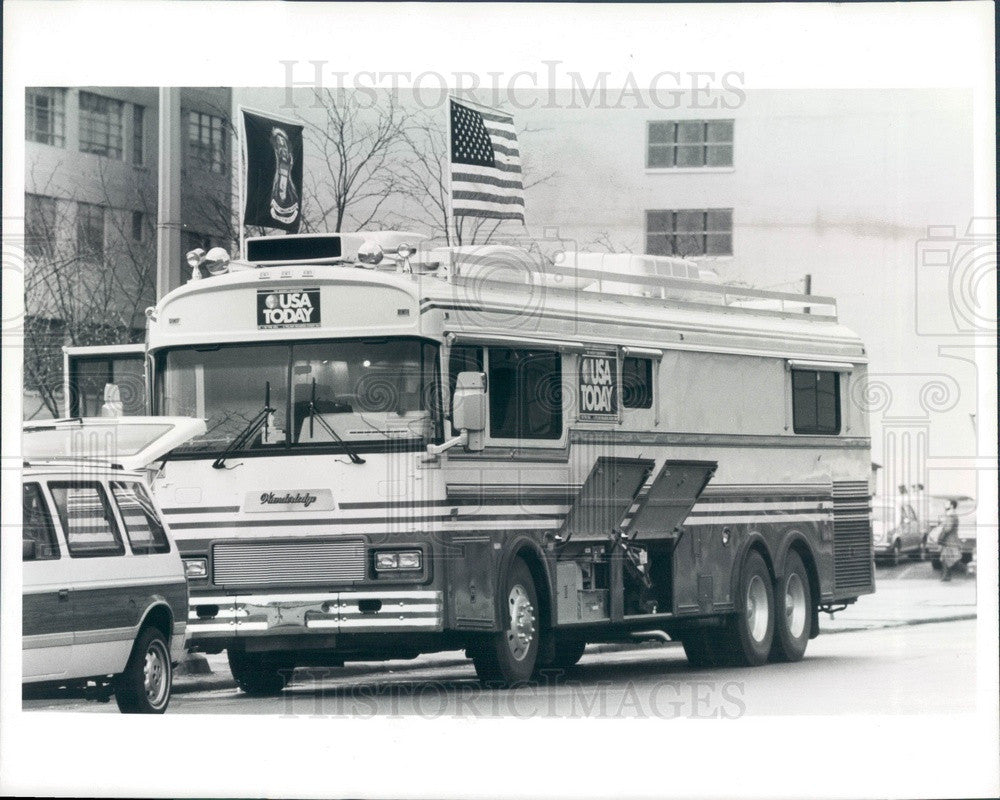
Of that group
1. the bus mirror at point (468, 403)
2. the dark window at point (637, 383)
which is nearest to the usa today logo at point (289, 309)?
the bus mirror at point (468, 403)

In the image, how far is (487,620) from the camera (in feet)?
56.3

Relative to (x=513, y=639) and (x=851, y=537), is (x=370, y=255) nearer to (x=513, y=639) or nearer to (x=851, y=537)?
(x=513, y=639)

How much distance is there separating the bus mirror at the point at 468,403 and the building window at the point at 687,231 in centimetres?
293

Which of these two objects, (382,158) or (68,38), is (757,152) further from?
(68,38)

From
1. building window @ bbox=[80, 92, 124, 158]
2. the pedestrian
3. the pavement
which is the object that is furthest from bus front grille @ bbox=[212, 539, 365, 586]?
the pedestrian

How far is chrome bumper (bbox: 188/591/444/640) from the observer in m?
16.7

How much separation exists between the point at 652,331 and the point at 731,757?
388 centimetres

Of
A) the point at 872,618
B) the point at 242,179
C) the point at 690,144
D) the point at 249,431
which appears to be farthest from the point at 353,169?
the point at 872,618

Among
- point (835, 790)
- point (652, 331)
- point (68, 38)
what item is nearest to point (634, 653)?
point (652, 331)

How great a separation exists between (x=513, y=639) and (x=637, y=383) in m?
2.54

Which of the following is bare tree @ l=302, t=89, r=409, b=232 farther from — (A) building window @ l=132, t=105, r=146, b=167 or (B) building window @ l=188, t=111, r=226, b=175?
(A) building window @ l=132, t=105, r=146, b=167

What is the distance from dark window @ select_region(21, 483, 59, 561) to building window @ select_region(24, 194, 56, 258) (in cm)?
214

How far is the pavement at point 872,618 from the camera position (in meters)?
19.7

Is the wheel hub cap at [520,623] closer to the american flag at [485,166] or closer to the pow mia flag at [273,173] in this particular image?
the american flag at [485,166]
